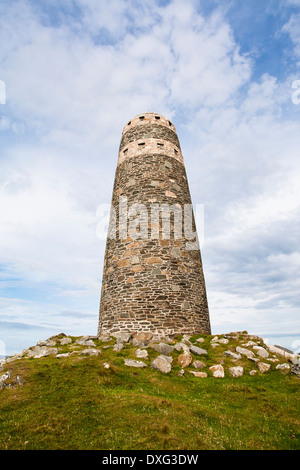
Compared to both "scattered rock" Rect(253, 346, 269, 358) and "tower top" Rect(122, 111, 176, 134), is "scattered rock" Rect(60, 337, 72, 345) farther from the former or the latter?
"tower top" Rect(122, 111, 176, 134)

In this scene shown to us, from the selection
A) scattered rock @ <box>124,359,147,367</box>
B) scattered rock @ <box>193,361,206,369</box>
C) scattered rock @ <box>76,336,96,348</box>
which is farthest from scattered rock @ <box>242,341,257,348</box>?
scattered rock @ <box>76,336,96,348</box>

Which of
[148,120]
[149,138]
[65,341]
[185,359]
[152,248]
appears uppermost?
[148,120]

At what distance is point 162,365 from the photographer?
32.9 feet

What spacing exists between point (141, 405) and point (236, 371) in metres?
4.95

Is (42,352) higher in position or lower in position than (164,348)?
lower

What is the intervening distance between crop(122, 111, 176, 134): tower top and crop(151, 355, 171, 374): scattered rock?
16.5m

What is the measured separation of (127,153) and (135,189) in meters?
3.75

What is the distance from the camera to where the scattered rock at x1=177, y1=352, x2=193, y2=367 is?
34.7 feet

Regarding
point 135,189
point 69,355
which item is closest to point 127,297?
point 69,355

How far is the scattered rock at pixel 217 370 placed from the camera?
395 inches

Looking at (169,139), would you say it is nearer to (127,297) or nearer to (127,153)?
(127,153)

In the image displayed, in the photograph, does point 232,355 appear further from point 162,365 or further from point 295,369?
point 162,365

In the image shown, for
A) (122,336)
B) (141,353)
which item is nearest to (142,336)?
(122,336)

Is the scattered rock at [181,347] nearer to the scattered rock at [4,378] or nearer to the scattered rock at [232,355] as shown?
the scattered rock at [232,355]
